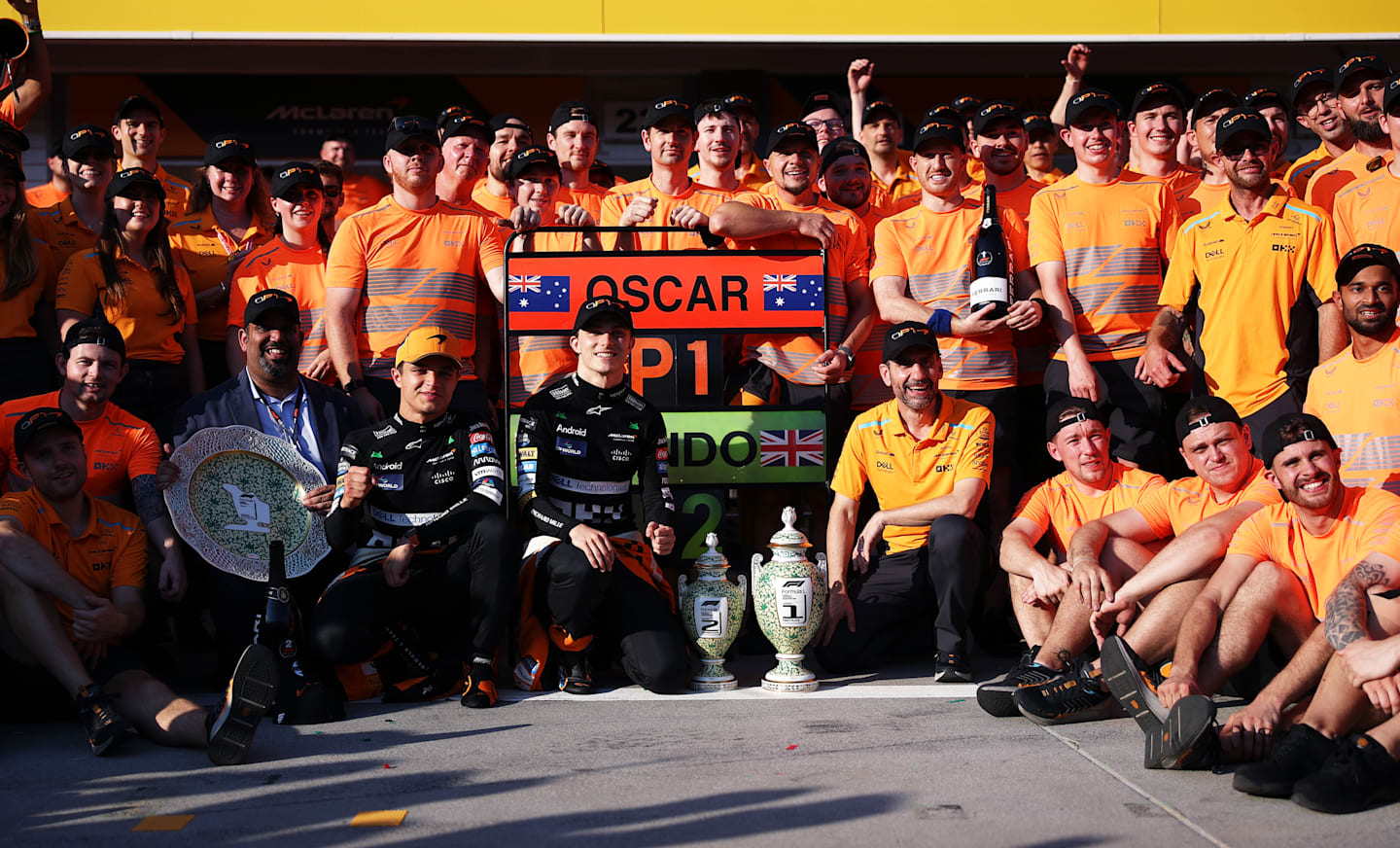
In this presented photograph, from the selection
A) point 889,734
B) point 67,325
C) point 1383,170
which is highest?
point 1383,170

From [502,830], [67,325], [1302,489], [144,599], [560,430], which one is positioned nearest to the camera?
[502,830]

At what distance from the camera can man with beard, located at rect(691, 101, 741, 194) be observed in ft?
22.2

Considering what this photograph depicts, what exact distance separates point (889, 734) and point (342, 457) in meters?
2.48

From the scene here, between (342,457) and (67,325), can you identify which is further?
(67,325)

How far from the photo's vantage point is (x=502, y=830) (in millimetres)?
3631

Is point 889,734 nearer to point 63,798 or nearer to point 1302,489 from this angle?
point 1302,489

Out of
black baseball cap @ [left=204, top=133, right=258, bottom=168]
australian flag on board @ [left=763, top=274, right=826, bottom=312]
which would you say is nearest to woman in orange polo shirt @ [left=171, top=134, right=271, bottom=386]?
black baseball cap @ [left=204, top=133, right=258, bottom=168]

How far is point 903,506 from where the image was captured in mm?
5984

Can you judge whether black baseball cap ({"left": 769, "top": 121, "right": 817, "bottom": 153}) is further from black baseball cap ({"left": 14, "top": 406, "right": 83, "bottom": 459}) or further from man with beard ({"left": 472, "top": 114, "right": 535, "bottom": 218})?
black baseball cap ({"left": 14, "top": 406, "right": 83, "bottom": 459})

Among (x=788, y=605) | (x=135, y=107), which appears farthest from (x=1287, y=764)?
(x=135, y=107)

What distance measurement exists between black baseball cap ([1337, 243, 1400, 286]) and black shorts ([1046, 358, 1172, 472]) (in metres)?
A: 1.01

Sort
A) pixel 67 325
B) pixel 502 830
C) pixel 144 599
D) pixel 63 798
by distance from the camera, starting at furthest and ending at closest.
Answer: pixel 67 325 < pixel 144 599 < pixel 63 798 < pixel 502 830

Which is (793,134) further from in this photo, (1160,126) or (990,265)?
(1160,126)

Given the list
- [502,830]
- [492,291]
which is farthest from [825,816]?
[492,291]
